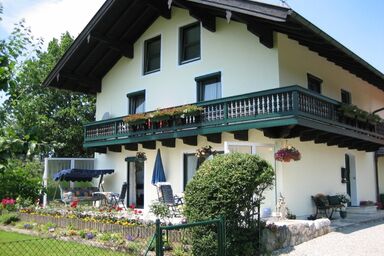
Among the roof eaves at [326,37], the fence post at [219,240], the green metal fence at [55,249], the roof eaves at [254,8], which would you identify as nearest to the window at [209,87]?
the roof eaves at [254,8]

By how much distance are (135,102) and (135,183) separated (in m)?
3.52

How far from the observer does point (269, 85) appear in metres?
12.9

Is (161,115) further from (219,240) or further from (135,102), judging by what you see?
(219,240)

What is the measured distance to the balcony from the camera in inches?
445

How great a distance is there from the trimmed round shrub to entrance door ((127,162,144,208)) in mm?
9105

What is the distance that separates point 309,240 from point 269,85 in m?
5.18

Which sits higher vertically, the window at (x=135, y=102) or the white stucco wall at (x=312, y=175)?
the window at (x=135, y=102)

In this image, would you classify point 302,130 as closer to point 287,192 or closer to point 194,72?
point 287,192

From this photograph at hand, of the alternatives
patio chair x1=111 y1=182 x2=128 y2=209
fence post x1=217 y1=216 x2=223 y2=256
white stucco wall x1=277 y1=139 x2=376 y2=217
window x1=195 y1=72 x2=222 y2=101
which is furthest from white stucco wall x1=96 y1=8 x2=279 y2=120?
fence post x1=217 y1=216 x2=223 y2=256

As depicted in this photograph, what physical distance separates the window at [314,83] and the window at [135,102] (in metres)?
6.92

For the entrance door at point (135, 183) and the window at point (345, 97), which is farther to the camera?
the entrance door at point (135, 183)

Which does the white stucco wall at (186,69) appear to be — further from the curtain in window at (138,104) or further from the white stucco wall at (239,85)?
the curtain in window at (138,104)

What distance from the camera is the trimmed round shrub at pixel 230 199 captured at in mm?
7668

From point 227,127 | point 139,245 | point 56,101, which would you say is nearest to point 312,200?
point 227,127
